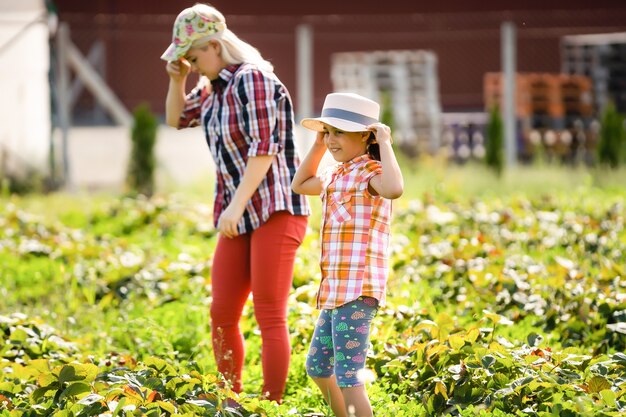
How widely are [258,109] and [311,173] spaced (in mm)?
472

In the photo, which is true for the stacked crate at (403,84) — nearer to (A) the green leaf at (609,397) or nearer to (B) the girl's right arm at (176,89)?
(B) the girl's right arm at (176,89)

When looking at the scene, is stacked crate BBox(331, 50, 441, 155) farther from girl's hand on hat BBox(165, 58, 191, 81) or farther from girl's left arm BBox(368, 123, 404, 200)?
girl's left arm BBox(368, 123, 404, 200)

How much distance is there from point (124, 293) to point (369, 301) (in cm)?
323

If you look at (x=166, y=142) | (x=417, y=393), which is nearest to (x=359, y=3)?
(x=166, y=142)

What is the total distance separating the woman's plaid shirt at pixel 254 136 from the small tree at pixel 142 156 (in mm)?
7715

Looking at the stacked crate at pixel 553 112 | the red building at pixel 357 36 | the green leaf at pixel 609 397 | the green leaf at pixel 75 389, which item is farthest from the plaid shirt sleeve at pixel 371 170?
the red building at pixel 357 36

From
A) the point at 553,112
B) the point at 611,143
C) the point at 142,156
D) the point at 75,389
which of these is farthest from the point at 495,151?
the point at 75,389

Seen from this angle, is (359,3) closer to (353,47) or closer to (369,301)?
(353,47)

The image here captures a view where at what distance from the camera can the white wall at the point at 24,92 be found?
42.9 ft

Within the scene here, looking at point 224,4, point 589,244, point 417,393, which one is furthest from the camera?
point 224,4

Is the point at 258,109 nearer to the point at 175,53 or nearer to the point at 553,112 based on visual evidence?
the point at 175,53

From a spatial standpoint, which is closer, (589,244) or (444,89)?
(589,244)

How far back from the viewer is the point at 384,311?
5.06m

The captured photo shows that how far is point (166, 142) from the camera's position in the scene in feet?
63.5
